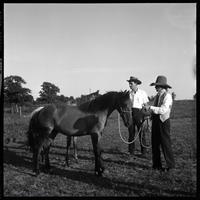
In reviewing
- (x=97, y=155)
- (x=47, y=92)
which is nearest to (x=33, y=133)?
(x=97, y=155)

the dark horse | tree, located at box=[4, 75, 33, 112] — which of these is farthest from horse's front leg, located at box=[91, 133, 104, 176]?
tree, located at box=[4, 75, 33, 112]

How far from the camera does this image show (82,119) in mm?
6164

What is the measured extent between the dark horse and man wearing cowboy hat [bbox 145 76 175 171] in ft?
2.45

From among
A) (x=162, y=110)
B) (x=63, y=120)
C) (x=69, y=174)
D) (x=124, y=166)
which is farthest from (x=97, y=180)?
(x=162, y=110)

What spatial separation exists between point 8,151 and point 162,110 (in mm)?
6176

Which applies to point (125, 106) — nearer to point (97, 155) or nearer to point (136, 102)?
point (97, 155)

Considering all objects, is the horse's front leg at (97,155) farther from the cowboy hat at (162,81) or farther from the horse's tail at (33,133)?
the cowboy hat at (162,81)

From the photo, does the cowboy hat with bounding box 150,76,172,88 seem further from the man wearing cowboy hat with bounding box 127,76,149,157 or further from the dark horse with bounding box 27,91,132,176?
the man wearing cowboy hat with bounding box 127,76,149,157

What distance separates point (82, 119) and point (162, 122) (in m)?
Result: 2.13

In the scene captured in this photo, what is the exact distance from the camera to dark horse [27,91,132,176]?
19.3 feet

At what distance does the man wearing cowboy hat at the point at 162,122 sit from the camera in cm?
593

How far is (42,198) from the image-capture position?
452 centimetres

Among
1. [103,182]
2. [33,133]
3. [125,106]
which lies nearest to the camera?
[103,182]

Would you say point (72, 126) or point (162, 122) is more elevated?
point (162, 122)
